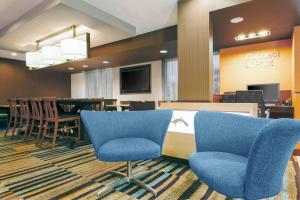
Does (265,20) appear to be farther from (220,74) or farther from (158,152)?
(158,152)

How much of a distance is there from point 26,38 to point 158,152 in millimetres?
4584

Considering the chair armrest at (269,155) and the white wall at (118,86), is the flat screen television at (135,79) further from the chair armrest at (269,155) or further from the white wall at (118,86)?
the chair armrest at (269,155)

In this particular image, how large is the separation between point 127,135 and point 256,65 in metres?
3.88

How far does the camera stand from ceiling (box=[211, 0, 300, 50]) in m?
2.78

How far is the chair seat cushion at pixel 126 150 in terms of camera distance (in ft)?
5.11

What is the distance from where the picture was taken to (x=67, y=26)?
3.82m

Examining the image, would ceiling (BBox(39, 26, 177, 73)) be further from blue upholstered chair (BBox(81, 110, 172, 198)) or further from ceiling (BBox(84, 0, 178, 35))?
blue upholstered chair (BBox(81, 110, 172, 198))

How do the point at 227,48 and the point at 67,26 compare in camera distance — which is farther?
the point at 227,48

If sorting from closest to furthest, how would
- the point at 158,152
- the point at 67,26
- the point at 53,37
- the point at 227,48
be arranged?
the point at 158,152
the point at 67,26
the point at 53,37
the point at 227,48

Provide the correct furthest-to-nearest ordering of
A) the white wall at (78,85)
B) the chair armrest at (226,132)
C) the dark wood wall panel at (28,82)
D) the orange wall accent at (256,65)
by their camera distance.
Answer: the white wall at (78,85) < the dark wood wall panel at (28,82) < the orange wall accent at (256,65) < the chair armrest at (226,132)

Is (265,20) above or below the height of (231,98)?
above

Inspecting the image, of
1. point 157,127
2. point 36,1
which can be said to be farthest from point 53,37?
point 157,127

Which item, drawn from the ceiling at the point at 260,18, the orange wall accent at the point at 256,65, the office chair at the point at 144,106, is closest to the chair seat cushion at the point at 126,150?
the office chair at the point at 144,106

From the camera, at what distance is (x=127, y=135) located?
1.95m
